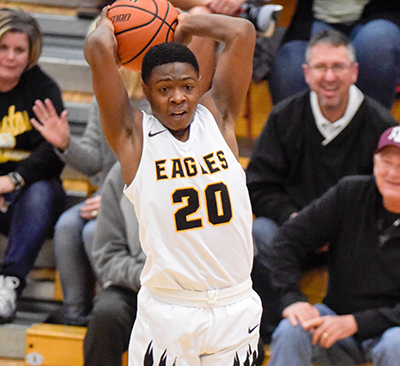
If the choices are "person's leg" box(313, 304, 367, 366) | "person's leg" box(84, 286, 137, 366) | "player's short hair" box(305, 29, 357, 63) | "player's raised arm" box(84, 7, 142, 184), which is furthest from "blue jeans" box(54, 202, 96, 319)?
"player's short hair" box(305, 29, 357, 63)

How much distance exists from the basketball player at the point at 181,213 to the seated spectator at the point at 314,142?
134 cm

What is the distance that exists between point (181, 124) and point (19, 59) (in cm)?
222

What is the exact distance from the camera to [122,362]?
12.5ft

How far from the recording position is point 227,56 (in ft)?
9.39

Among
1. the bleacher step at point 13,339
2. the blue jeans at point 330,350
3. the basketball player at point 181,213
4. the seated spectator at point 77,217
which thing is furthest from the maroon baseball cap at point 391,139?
the bleacher step at point 13,339

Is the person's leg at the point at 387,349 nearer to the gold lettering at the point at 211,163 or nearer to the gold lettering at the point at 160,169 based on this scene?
the gold lettering at the point at 211,163

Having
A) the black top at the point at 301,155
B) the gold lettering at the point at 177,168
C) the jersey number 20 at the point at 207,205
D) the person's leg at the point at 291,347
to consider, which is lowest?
the person's leg at the point at 291,347

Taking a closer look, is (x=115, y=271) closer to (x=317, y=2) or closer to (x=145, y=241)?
(x=145, y=241)

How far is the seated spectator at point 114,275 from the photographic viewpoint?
362 centimetres

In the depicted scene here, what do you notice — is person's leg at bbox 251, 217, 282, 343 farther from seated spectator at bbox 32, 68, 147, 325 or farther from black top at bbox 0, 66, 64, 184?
black top at bbox 0, 66, 64, 184

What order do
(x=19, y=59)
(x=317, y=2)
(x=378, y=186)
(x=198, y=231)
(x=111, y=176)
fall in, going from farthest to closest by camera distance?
(x=317, y=2), (x=19, y=59), (x=111, y=176), (x=378, y=186), (x=198, y=231)

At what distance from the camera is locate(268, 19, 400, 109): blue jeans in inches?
182

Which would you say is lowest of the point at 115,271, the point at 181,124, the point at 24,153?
the point at 115,271

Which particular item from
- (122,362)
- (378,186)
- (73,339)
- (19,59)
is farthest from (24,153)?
(378,186)
